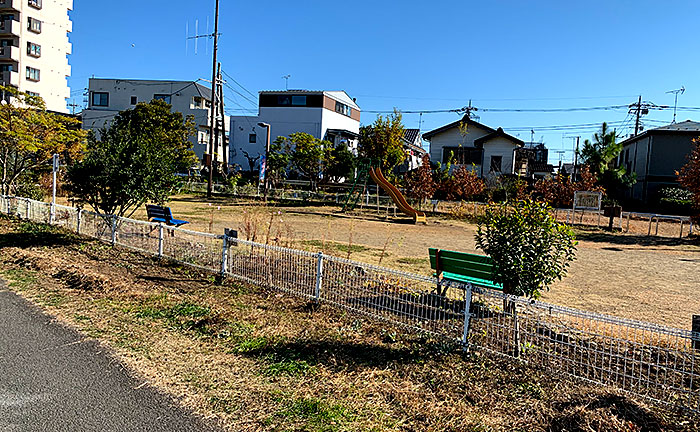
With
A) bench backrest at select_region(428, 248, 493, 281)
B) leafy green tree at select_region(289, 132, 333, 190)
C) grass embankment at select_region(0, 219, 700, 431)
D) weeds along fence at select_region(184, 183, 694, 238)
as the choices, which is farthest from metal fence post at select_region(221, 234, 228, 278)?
leafy green tree at select_region(289, 132, 333, 190)

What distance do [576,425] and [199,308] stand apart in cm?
451

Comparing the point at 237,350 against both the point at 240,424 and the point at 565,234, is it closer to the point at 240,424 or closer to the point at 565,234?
the point at 240,424

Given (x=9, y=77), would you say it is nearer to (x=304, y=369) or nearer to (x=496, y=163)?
(x=496, y=163)

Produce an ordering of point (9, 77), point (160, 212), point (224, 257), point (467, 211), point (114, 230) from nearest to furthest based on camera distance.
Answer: point (224, 257) < point (114, 230) < point (160, 212) < point (467, 211) < point (9, 77)

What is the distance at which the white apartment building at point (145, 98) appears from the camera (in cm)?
4931

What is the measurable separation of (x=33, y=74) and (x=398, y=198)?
35757mm

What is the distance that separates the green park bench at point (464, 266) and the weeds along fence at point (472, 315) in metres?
0.24

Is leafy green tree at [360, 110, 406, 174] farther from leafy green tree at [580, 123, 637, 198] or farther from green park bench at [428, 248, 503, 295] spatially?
green park bench at [428, 248, 503, 295]

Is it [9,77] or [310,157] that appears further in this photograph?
[9,77]

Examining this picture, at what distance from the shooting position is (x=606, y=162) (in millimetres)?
33938

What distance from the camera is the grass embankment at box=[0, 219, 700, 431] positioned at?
11.7ft

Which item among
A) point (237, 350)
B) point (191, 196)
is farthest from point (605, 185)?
point (237, 350)

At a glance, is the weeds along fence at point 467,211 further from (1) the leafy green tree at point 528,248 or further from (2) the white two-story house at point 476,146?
(1) the leafy green tree at point 528,248

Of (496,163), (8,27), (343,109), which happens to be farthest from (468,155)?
(8,27)
